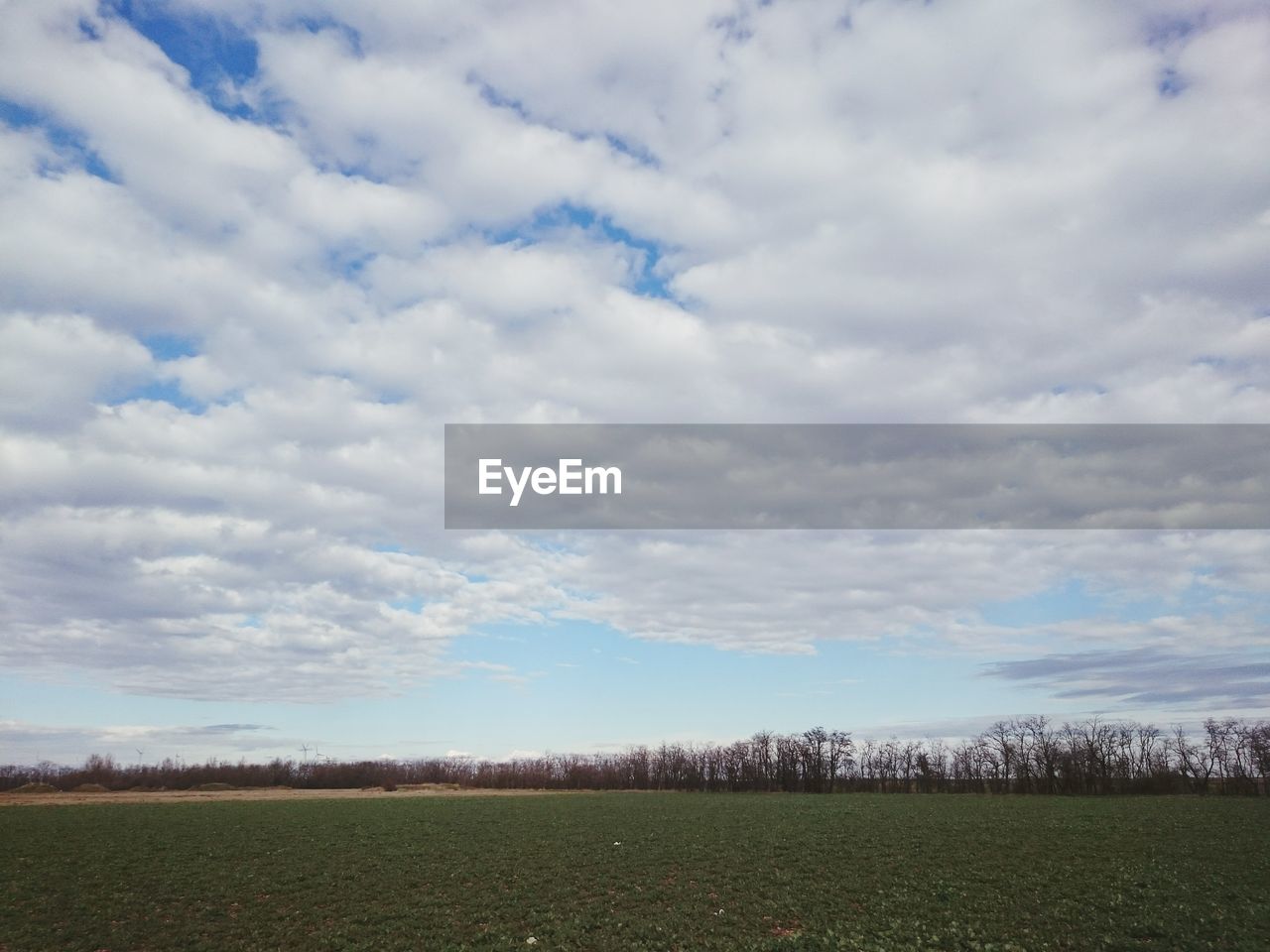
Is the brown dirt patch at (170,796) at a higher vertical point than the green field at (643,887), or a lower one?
lower

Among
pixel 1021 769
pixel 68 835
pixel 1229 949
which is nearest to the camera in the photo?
pixel 1229 949

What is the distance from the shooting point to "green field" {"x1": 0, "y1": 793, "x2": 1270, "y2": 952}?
26328mm

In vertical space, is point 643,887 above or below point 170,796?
above

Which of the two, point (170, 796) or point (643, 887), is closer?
point (643, 887)

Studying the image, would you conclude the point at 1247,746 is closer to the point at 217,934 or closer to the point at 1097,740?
the point at 1097,740

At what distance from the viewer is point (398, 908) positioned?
30.5 meters

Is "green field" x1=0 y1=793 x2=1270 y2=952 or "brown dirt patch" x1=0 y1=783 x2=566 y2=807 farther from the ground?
"green field" x1=0 y1=793 x2=1270 y2=952

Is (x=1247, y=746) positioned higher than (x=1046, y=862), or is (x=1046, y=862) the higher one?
Result: (x=1046, y=862)

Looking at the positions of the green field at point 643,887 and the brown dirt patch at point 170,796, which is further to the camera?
the brown dirt patch at point 170,796

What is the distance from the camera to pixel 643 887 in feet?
112

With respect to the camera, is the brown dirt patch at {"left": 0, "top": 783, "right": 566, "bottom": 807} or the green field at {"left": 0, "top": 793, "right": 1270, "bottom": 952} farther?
the brown dirt patch at {"left": 0, "top": 783, "right": 566, "bottom": 807}

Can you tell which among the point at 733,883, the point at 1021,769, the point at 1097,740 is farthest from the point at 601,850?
the point at 1097,740

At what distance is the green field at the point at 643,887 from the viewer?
26.3m

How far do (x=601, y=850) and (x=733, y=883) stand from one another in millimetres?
12077
